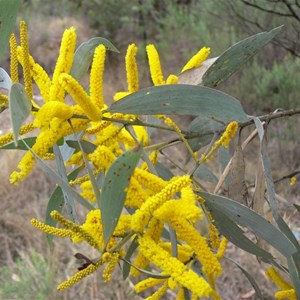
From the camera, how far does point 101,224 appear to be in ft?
1.74

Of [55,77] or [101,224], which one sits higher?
[55,77]

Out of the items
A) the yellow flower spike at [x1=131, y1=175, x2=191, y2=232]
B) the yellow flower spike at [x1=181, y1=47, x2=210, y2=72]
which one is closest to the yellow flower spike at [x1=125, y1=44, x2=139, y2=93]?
the yellow flower spike at [x1=181, y1=47, x2=210, y2=72]

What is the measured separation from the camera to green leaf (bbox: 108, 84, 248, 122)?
576mm

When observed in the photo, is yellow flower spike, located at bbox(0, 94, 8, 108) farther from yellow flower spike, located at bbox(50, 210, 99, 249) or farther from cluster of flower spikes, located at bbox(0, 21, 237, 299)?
yellow flower spike, located at bbox(50, 210, 99, 249)

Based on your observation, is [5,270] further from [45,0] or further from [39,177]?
[45,0]

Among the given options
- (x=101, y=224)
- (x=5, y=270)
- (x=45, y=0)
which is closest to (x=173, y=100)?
(x=101, y=224)

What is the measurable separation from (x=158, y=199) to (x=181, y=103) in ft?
0.53

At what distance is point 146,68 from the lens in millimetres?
5070

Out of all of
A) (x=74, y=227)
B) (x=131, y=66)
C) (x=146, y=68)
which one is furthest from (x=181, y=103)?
(x=146, y=68)

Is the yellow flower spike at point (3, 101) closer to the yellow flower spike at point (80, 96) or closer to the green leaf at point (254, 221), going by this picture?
the yellow flower spike at point (80, 96)

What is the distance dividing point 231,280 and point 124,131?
1803mm

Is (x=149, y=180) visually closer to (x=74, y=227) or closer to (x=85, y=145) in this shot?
(x=74, y=227)

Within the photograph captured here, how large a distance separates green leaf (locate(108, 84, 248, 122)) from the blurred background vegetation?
1012 mm

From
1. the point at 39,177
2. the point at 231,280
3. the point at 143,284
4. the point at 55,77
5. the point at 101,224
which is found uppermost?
the point at 55,77
